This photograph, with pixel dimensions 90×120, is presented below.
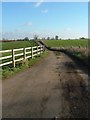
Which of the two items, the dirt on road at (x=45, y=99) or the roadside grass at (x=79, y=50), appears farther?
the roadside grass at (x=79, y=50)

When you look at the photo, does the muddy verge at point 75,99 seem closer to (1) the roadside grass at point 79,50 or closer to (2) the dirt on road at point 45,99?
(2) the dirt on road at point 45,99

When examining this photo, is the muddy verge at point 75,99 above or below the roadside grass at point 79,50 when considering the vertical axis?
below

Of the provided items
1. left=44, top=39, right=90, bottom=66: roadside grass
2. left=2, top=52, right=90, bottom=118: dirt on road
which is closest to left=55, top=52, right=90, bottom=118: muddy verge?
left=2, top=52, right=90, bottom=118: dirt on road

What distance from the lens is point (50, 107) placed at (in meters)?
7.53

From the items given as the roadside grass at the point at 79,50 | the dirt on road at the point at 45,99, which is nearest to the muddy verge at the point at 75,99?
the dirt on road at the point at 45,99

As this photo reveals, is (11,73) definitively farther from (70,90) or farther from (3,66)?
(70,90)

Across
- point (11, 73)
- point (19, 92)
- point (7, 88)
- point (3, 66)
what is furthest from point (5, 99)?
point (3, 66)

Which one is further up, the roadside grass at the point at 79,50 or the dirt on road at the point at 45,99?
the roadside grass at the point at 79,50

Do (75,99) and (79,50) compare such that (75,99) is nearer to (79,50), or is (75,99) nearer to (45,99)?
(45,99)

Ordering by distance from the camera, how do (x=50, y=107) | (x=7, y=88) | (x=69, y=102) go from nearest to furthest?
(x=50, y=107) → (x=69, y=102) → (x=7, y=88)

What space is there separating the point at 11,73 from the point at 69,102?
6.92 meters

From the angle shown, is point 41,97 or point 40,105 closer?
point 40,105

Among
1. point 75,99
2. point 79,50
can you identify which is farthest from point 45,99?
point 79,50

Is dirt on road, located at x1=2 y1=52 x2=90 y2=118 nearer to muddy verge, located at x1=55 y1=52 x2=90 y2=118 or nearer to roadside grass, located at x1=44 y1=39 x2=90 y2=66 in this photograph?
muddy verge, located at x1=55 y1=52 x2=90 y2=118
